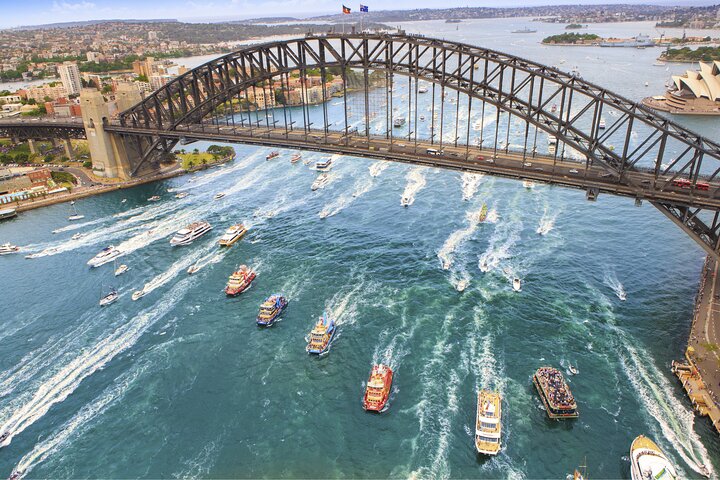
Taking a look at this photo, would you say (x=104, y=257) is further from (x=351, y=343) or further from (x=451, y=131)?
(x=451, y=131)

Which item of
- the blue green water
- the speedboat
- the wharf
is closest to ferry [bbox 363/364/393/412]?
the blue green water

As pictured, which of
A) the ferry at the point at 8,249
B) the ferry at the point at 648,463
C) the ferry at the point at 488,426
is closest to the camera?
the ferry at the point at 648,463

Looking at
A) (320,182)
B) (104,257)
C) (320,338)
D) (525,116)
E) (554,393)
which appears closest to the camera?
(554,393)

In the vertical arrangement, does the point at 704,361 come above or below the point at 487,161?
below

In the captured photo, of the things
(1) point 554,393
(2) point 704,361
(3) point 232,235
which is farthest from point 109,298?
(2) point 704,361

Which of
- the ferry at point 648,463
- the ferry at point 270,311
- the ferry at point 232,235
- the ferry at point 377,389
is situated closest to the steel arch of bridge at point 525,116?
the ferry at point 232,235

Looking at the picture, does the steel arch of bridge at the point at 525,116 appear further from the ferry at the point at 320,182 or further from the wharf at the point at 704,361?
the ferry at the point at 320,182

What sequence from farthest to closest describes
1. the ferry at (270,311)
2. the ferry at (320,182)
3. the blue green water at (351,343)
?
the ferry at (320,182)
the ferry at (270,311)
the blue green water at (351,343)
